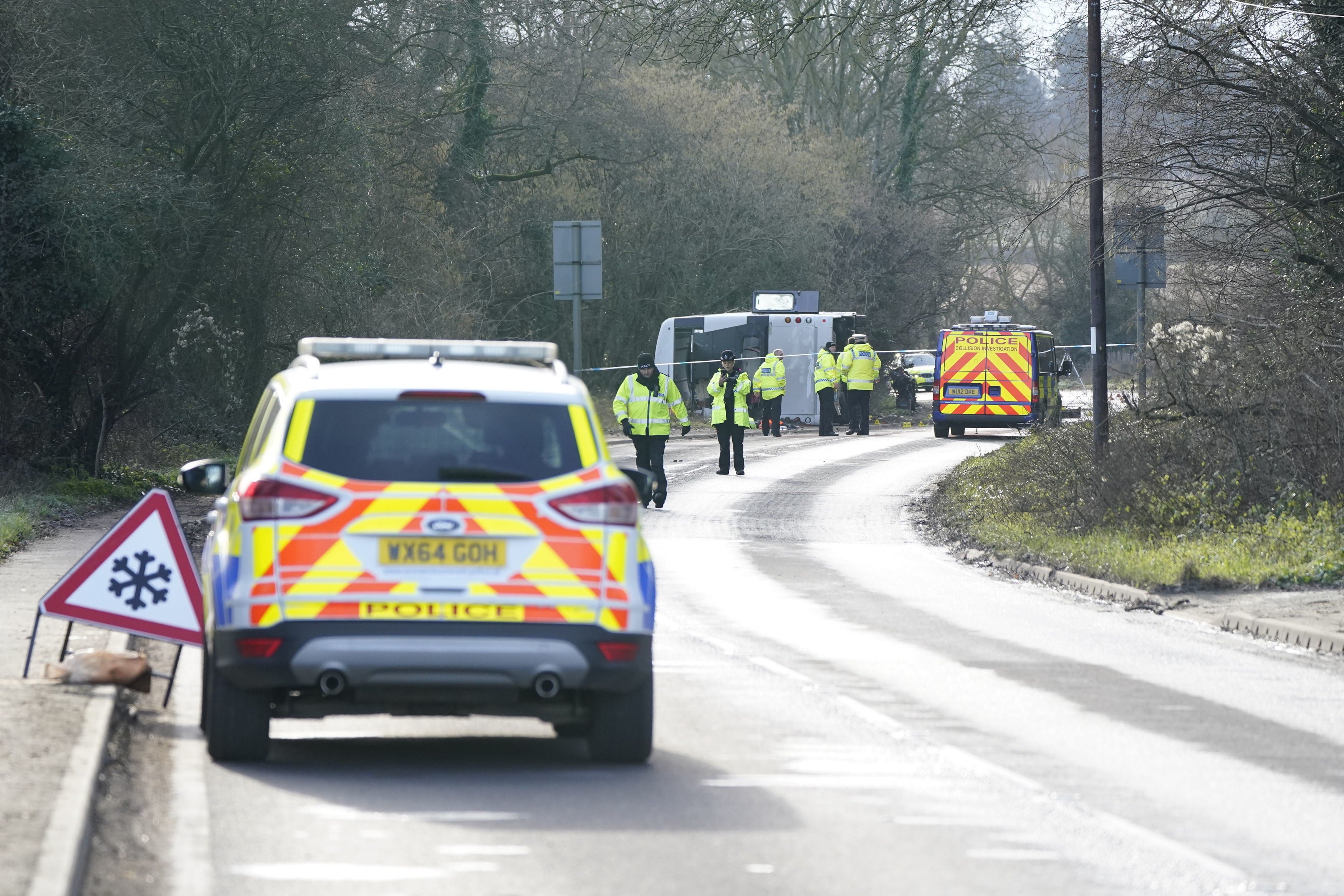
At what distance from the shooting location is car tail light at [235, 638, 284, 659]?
7.68m

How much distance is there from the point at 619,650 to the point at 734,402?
1981 centimetres

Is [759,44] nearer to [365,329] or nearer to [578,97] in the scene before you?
[365,329]

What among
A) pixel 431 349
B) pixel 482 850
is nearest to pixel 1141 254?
pixel 431 349

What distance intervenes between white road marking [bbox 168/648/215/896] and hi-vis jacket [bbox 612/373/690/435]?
12.7 m

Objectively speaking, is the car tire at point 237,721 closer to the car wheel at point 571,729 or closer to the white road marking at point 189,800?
the white road marking at point 189,800

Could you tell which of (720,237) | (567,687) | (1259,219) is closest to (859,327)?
(720,237)

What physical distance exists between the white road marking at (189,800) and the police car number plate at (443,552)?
1.16 m

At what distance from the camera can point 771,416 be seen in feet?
127

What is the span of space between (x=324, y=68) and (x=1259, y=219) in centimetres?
1233

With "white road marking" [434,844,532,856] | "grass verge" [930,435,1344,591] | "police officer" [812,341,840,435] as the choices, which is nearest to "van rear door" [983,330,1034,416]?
"police officer" [812,341,840,435]

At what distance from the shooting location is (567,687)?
7.84 m

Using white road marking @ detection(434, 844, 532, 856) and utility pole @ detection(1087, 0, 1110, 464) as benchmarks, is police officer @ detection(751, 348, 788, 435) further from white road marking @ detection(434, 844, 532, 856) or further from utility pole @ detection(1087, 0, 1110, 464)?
white road marking @ detection(434, 844, 532, 856)

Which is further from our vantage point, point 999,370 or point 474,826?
point 999,370

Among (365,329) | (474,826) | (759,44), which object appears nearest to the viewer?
(474,826)
